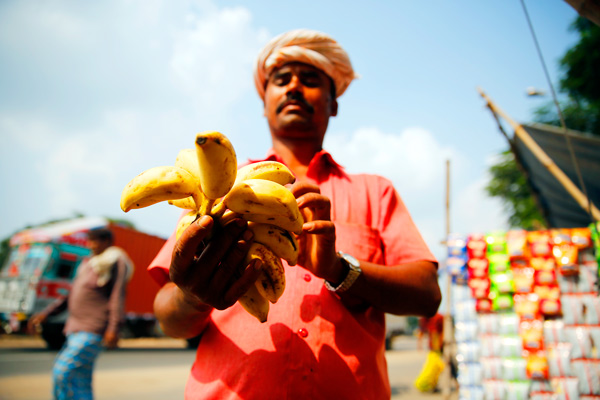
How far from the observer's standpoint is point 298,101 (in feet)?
5.97

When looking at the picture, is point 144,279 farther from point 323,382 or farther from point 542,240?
point 323,382

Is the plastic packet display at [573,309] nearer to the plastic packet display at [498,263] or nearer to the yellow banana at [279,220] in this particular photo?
the plastic packet display at [498,263]

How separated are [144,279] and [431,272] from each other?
13869 mm

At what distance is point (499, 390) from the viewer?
4.49m

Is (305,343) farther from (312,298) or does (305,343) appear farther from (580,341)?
(580,341)

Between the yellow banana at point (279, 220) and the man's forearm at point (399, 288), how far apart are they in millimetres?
375

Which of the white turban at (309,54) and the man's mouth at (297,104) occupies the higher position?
the white turban at (309,54)

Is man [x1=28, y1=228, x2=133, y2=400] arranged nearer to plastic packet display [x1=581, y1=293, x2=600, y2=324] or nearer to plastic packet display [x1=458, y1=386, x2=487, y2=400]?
plastic packet display [x1=458, y1=386, x2=487, y2=400]

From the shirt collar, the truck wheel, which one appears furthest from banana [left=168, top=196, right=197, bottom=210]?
the truck wheel

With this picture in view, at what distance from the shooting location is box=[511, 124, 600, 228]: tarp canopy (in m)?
5.38

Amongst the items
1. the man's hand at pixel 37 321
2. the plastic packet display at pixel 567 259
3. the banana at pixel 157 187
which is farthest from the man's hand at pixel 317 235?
the man's hand at pixel 37 321

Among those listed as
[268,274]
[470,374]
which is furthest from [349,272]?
[470,374]

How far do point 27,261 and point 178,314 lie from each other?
1197cm

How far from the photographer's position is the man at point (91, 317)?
3.44 m
